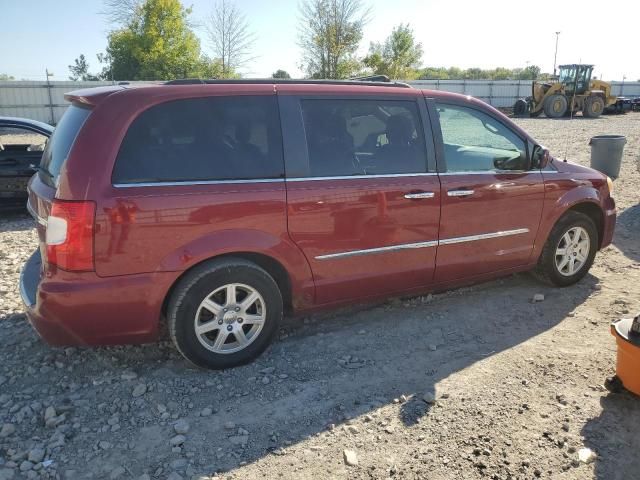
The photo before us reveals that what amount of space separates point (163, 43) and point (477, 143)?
3253 centimetres

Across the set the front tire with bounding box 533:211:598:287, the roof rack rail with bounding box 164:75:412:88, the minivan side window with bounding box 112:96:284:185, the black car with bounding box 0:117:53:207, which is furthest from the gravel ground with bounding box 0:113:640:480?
the black car with bounding box 0:117:53:207

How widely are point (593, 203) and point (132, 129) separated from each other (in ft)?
13.6

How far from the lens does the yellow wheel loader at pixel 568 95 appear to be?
2869 cm

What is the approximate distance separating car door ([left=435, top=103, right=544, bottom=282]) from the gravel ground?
0.50m

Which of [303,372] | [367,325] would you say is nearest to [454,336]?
[367,325]

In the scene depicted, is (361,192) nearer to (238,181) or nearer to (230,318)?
(238,181)

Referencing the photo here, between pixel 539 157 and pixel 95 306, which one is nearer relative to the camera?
pixel 95 306

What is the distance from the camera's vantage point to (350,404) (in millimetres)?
3209

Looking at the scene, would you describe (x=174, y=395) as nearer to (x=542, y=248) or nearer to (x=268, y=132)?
(x=268, y=132)

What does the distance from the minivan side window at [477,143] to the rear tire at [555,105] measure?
2724 centimetres

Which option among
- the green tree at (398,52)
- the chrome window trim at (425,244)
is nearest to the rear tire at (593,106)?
the green tree at (398,52)

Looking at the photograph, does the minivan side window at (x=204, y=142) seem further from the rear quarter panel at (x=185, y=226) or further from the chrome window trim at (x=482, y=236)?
the chrome window trim at (x=482, y=236)

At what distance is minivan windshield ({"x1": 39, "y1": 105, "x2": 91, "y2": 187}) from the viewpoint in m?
3.19

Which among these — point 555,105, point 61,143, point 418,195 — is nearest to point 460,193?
point 418,195
